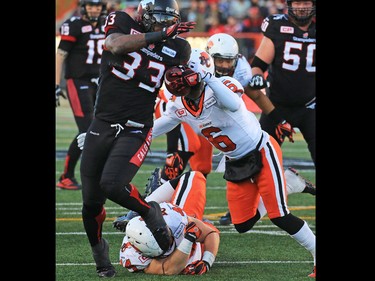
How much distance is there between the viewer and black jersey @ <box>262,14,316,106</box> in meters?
7.13

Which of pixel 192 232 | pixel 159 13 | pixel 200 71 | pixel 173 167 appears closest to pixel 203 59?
pixel 200 71

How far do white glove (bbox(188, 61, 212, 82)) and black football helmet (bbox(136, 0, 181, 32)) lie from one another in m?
0.26

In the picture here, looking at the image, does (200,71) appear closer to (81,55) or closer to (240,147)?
(240,147)

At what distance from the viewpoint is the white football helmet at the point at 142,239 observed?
521cm

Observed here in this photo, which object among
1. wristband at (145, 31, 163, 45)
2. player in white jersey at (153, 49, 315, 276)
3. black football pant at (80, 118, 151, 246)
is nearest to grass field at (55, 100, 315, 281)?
player in white jersey at (153, 49, 315, 276)

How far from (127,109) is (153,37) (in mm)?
490

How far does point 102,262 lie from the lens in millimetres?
5305

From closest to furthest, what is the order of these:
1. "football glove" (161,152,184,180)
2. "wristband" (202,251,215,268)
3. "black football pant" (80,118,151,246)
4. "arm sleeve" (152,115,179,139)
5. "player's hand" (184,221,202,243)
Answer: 1. "black football pant" (80,118,151,246)
2. "player's hand" (184,221,202,243)
3. "wristband" (202,251,215,268)
4. "arm sleeve" (152,115,179,139)
5. "football glove" (161,152,184,180)

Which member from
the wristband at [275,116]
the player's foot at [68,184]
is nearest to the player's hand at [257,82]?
the wristband at [275,116]

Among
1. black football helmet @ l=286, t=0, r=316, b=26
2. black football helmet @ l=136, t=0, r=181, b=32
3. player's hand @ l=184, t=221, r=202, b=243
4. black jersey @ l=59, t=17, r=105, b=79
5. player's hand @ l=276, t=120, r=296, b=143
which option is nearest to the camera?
black football helmet @ l=136, t=0, r=181, b=32

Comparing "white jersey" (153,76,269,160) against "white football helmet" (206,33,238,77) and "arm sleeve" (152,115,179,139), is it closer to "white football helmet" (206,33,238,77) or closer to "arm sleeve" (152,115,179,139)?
"arm sleeve" (152,115,179,139)

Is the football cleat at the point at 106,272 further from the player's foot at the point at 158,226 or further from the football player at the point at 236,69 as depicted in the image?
the football player at the point at 236,69

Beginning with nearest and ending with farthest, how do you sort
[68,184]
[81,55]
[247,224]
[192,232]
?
[192,232] → [247,224] → [68,184] → [81,55]

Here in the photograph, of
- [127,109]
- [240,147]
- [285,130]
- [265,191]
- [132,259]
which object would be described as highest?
[127,109]
